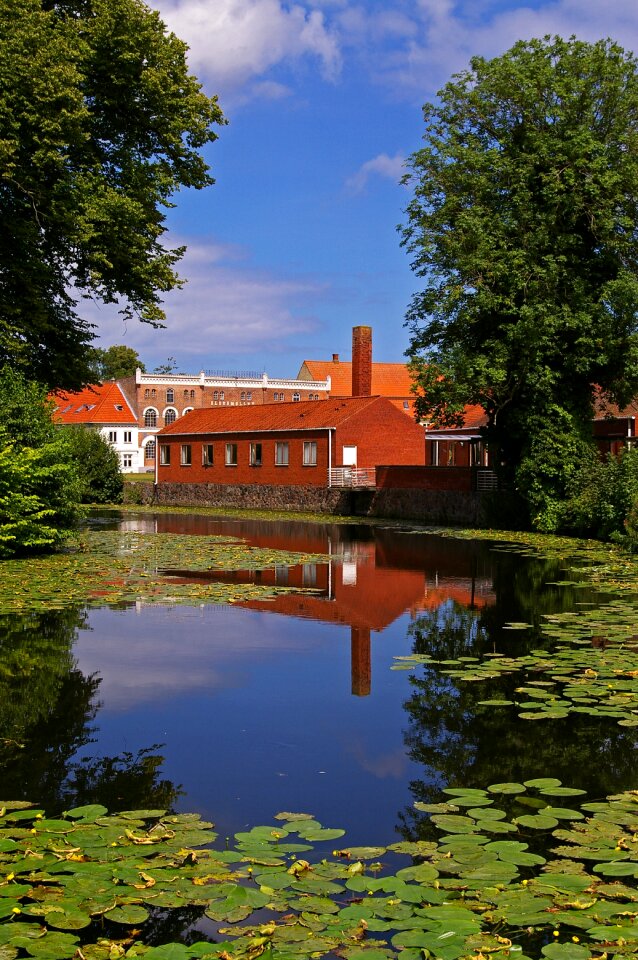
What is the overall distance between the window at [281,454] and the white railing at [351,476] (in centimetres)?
419

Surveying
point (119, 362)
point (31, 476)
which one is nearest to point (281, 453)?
point (31, 476)

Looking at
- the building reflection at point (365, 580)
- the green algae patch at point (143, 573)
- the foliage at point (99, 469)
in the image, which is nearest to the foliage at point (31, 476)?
the green algae patch at point (143, 573)

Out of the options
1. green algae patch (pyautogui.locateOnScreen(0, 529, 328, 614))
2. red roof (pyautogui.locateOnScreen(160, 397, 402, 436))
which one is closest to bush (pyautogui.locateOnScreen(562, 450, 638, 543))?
green algae patch (pyautogui.locateOnScreen(0, 529, 328, 614))

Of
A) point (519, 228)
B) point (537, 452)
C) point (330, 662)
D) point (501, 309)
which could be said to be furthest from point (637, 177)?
point (330, 662)

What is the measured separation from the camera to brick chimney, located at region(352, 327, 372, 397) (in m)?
54.9

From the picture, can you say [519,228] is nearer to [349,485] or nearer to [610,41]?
[610,41]

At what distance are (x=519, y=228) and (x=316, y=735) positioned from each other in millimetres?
26432

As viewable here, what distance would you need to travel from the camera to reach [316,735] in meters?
7.55

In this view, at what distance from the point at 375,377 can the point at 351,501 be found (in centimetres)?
5319

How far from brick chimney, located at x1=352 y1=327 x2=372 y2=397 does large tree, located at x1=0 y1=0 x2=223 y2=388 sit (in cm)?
2640

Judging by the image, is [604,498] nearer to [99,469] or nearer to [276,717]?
[276,717]

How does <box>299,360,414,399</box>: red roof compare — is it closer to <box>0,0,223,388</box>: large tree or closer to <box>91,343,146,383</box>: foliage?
<box>91,343,146,383</box>: foliage

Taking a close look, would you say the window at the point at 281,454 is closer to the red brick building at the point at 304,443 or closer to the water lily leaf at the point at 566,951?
the red brick building at the point at 304,443

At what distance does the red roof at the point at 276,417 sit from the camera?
49.4 metres
